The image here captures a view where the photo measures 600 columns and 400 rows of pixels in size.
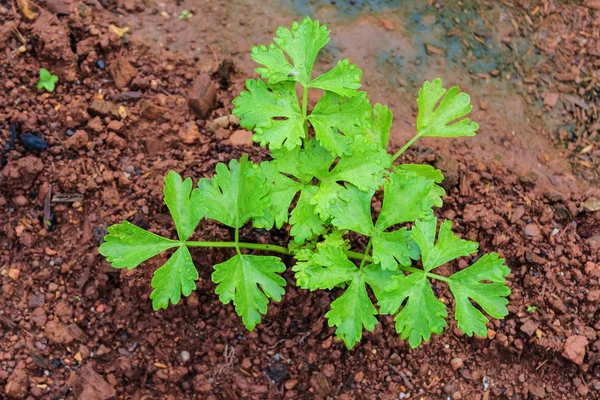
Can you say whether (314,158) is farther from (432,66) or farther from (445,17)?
(445,17)

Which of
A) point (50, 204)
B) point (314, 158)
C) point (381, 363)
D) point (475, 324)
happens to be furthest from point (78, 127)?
point (475, 324)

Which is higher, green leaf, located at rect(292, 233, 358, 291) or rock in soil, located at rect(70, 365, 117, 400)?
green leaf, located at rect(292, 233, 358, 291)

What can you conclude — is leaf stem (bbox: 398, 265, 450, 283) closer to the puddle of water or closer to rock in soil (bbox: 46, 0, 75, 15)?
the puddle of water

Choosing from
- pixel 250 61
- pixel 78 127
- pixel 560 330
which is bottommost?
pixel 560 330

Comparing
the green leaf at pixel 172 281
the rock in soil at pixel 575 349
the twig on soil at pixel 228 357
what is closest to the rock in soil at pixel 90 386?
the twig on soil at pixel 228 357

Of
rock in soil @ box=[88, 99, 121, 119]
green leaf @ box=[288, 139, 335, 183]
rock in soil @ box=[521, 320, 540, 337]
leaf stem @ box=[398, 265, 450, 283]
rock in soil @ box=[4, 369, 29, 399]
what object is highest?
green leaf @ box=[288, 139, 335, 183]

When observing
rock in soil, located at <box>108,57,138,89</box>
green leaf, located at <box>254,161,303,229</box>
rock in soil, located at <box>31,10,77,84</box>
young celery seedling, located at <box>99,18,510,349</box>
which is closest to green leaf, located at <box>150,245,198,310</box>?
young celery seedling, located at <box>99,18,510,349</box>
